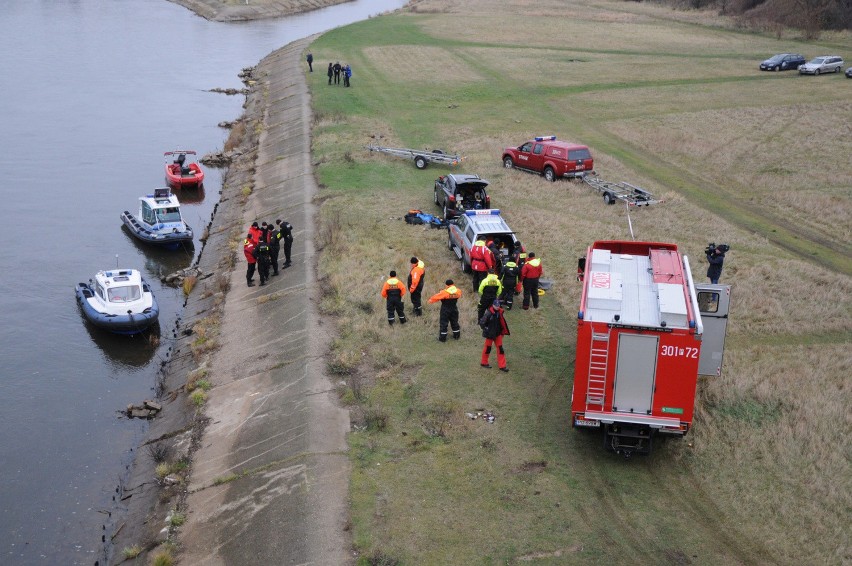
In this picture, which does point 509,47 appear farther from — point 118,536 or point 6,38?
point 118,536

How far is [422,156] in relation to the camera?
4094 cm

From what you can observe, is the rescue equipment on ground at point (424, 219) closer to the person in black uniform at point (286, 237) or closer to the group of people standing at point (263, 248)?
the person in black uniform at point (286, 237)

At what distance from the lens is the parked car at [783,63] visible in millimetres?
64500

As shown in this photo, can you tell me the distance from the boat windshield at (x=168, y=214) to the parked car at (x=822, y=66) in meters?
49.0

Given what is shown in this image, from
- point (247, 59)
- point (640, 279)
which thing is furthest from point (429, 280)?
point (247, 59)

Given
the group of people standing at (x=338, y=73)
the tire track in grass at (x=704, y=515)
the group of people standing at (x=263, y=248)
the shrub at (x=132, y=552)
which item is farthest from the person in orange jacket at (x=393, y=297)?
the group of people standing at (x=338, y=73)

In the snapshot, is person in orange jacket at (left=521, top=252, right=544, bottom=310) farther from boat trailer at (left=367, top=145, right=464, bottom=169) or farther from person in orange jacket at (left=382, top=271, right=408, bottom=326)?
boat trailer at (left=367, top=145, right=464, bottom=169)

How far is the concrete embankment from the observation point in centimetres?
1593

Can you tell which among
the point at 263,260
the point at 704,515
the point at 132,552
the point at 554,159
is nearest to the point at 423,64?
the point at 554,159

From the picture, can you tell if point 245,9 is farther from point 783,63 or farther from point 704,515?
point 704,515

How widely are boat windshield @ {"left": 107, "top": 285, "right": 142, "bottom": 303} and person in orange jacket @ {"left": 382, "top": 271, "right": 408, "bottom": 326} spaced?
10534 mm

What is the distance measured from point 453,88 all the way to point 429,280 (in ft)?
122

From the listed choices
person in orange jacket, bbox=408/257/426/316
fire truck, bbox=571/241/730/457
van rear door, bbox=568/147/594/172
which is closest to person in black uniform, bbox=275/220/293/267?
person in orange jacket, bbox=408/257/426/316

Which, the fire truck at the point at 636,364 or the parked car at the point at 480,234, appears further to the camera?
the parked car at the point at 480,234
